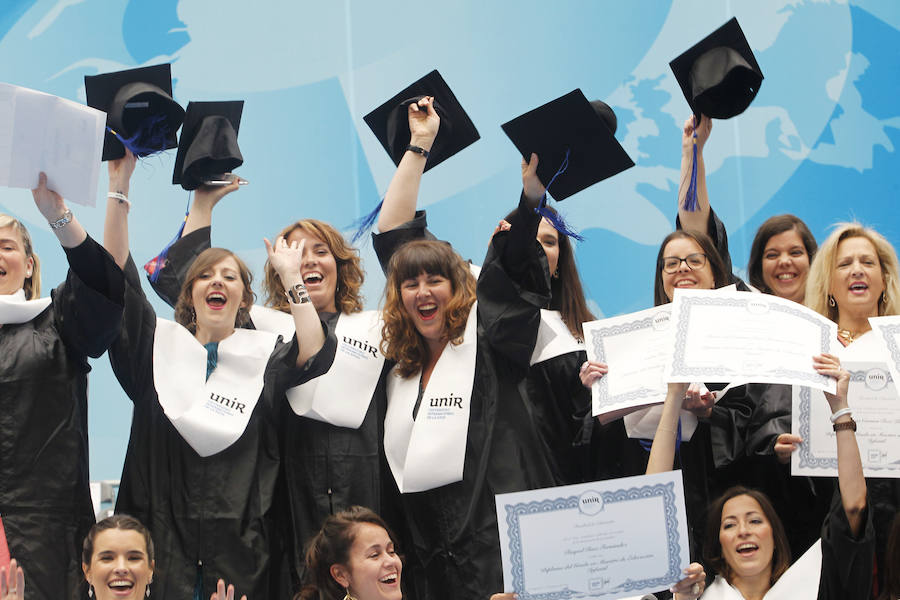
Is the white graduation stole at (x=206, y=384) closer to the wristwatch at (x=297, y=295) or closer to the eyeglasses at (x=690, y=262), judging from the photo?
the wristwatch at (x=297, y=295)

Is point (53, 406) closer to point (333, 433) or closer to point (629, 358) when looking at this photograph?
point (333, 433)

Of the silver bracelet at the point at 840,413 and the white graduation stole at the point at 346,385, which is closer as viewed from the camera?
the silver bracelet at the point at 840,413

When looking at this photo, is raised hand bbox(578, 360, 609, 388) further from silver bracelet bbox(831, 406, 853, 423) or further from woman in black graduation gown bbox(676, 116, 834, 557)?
silver bracelet bbox(831, 406, 853, 423)

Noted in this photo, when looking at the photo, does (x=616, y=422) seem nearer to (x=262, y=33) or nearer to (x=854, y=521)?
(x=854, y=521)

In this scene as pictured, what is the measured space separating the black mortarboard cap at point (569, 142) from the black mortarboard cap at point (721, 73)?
408mm

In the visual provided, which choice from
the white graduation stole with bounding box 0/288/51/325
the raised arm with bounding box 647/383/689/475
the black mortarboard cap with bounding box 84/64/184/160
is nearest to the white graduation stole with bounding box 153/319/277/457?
the white graduation stole with bounding box 0/288/51/325

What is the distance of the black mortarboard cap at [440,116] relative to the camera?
4336 millimetres

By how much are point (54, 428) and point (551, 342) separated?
1.66 meters

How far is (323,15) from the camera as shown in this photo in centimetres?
707

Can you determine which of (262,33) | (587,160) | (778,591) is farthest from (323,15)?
(778,591)

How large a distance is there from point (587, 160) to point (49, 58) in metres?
4.30

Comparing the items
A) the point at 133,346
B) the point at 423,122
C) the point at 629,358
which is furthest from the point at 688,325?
the point at 133,346

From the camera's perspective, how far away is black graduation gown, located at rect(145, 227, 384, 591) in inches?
150

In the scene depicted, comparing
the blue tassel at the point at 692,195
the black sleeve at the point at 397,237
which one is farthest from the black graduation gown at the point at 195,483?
the blue tassel at the point at 692,195
